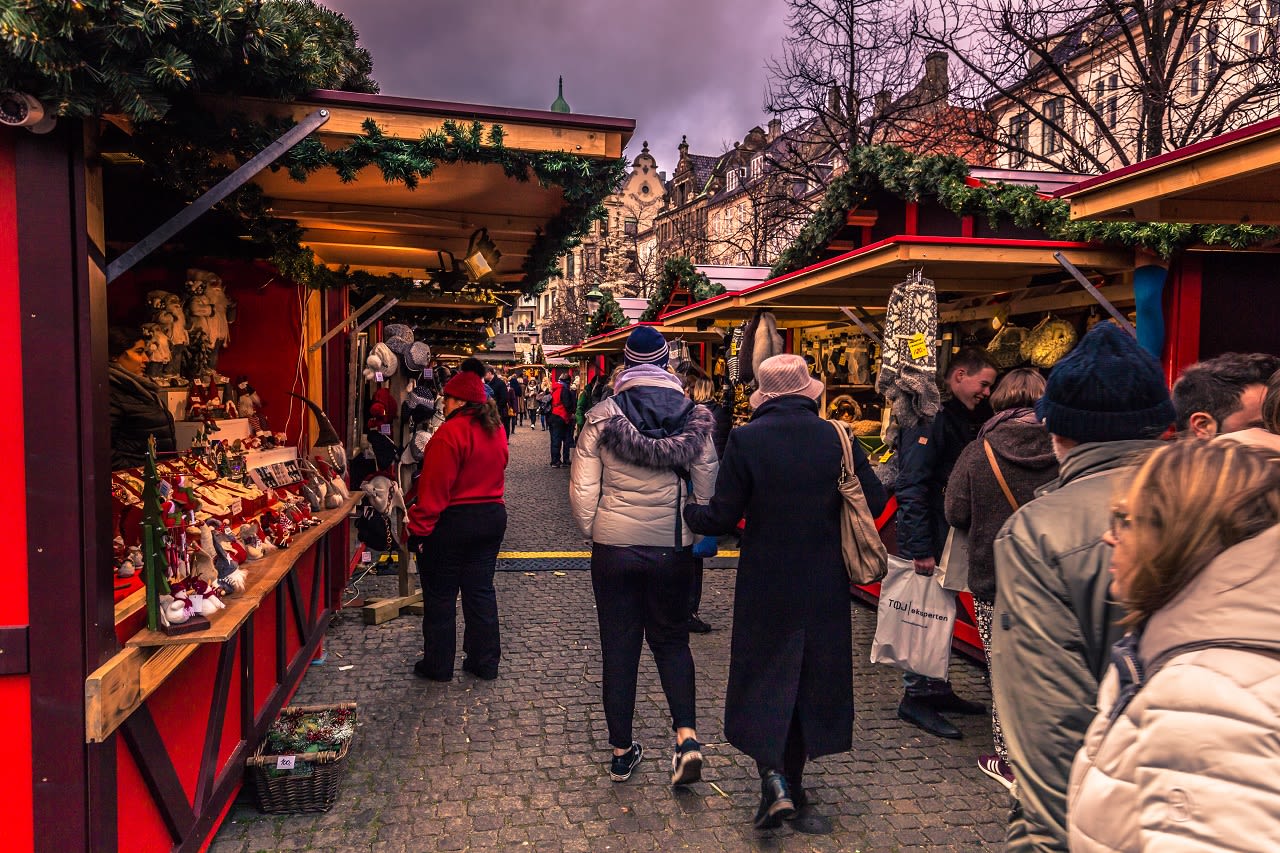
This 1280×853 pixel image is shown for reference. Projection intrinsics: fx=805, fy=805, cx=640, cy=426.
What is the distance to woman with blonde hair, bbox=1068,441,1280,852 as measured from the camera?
1026 mm

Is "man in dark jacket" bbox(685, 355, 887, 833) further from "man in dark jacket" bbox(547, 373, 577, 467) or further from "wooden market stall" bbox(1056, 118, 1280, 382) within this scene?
"man in dark jacket" bbox(547, 373, 577, 467)

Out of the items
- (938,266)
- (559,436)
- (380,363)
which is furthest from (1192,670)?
(559,436)

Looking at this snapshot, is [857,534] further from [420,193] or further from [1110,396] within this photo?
[420,193]

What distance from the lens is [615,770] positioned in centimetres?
379

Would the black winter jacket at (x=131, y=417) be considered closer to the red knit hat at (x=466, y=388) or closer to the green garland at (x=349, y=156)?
the green garland at (x=349, y=156)

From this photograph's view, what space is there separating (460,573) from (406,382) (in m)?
3.26

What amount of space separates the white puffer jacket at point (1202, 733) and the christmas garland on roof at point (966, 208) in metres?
4.32

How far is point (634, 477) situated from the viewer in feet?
11.9

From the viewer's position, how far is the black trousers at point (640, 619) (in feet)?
11.9

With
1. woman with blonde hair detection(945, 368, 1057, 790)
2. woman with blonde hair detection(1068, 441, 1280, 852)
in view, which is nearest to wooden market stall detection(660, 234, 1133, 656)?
woman with blonde hair detection(945, 368, 1057, 790)

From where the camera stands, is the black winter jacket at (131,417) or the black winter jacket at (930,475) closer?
the black winter jacket at (131,417)

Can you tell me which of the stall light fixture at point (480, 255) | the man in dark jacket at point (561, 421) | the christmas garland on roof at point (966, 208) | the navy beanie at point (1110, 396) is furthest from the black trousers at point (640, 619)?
the man in dark jacket at point (561, 421)

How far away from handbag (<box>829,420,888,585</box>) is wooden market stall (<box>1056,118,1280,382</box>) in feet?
5.92

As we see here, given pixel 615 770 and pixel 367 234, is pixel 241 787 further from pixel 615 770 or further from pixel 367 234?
pixel 367 234
